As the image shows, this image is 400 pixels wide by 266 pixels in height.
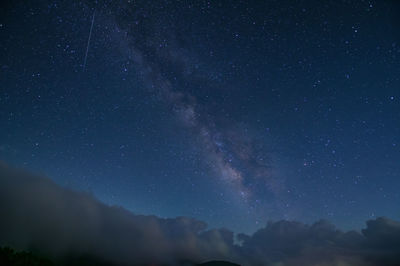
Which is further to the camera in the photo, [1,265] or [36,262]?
[36,262]

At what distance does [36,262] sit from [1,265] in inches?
125

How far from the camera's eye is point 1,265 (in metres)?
23.0

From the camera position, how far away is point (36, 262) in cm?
2453
